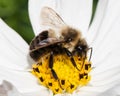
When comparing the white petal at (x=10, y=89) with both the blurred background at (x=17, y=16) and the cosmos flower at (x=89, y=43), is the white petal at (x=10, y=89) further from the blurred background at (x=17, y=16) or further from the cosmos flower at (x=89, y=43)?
the blurred background at (x=17, y=16)

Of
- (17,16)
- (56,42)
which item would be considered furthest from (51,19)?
(17,16)

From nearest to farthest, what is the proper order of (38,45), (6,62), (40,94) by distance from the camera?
(38,45)
(40,94)
(6,62)

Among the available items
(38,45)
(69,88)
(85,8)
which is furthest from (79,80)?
(85,8)

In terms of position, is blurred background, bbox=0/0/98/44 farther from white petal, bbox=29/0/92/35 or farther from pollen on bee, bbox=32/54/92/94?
pollen on bee, bbox=32/54/92/94

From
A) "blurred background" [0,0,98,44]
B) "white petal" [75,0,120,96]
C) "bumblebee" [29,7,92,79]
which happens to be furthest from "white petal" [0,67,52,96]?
"blurred background" [0,0,98,44]

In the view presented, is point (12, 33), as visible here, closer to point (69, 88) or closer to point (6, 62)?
point (6, 62)

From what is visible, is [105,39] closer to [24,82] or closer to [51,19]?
[51,19]

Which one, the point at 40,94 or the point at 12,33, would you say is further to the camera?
the point at 12,33
